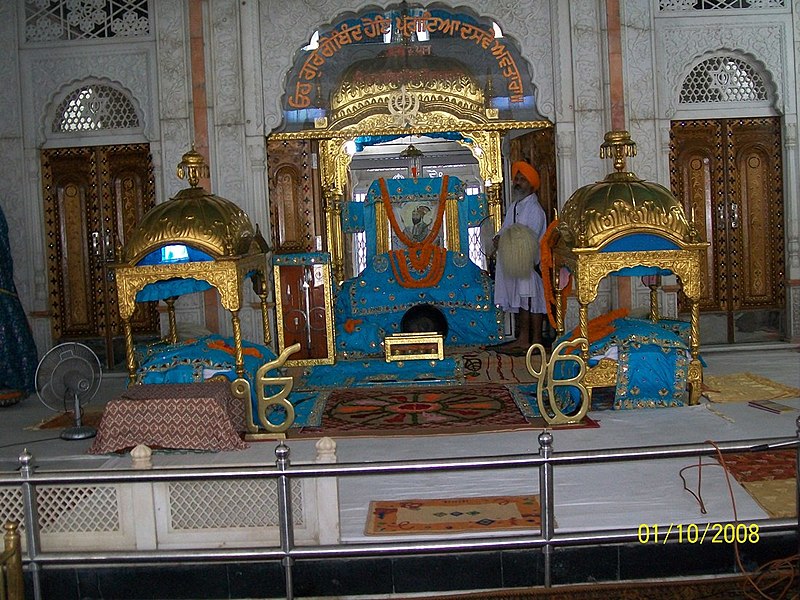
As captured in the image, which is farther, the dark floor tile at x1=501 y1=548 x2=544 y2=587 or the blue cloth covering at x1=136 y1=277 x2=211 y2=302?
the blue cloth covering at x1=136 y1=277 x2=211 y2=302

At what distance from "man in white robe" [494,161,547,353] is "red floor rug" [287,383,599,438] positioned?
2.00 metres

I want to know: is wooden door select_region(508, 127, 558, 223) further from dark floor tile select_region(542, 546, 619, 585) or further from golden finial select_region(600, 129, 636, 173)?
dark floor tile select_region(542, 546, 619, 585)

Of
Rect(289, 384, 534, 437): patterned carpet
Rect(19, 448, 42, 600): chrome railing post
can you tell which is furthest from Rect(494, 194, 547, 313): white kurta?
Rect(19, 448, 42, 600): chrome railing post

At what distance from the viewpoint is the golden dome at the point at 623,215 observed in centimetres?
693

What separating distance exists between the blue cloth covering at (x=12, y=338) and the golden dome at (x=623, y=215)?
5.04m

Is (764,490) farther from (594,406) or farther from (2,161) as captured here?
(2,161)

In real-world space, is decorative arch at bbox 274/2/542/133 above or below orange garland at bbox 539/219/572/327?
above

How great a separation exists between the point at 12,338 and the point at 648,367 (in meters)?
5.63

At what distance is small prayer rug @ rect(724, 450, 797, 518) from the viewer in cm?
468

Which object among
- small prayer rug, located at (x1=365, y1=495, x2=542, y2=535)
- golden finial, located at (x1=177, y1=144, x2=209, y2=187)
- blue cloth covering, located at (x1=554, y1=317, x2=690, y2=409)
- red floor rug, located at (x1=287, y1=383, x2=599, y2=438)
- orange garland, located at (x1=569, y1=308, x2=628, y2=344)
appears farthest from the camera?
golden finial, located at (x1=177, y1=144, x2=209, y2=187)

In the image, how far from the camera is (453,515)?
479 cm

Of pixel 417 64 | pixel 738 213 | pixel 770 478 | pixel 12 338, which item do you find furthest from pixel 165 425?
pixel 738 213

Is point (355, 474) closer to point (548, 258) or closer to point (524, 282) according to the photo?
point (548, 258)
